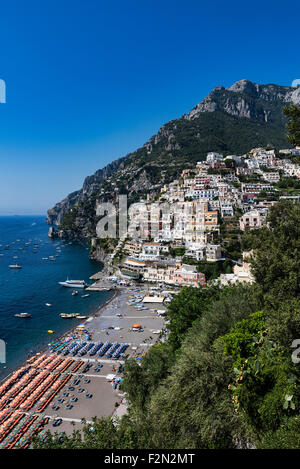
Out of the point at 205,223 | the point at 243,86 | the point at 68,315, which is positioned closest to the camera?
the point at 68,315

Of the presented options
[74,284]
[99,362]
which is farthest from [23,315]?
[99,362]

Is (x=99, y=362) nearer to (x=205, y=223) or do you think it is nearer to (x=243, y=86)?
(x=205, y=223)

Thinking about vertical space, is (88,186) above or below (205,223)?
above

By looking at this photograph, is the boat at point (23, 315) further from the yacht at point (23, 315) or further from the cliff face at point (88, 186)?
the cliff face at point (88, 186)

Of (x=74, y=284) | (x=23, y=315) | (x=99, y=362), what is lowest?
(x=99, y=362)

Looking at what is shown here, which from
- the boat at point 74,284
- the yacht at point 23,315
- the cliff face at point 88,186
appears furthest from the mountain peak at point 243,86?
the yacht at point 23,315

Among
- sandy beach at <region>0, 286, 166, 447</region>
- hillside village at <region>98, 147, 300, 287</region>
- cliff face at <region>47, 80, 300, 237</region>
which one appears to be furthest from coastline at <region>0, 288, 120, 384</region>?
cliff face at <region>47, 80, 300, 237</region>

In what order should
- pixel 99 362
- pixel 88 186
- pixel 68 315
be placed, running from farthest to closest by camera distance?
pixel 88 186
pixel 68 315
pixel 99 362

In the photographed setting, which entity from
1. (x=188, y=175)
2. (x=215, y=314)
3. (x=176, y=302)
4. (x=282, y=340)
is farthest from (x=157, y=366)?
(x=188, y=175)
